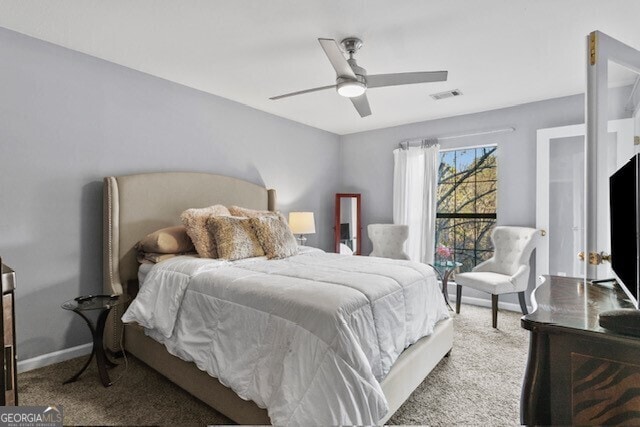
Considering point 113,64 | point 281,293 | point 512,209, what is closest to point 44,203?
point 113,64

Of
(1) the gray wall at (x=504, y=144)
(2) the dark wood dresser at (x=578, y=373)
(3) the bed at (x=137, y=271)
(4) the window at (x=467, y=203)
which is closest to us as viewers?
(2) the dark wood dresser at (x=578, y=373)

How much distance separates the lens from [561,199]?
3.74 metres

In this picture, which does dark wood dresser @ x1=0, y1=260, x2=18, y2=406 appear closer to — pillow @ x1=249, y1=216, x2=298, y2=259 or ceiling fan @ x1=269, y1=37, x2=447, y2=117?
pillow @ x1=249, y1=216, x2=298, y2=259

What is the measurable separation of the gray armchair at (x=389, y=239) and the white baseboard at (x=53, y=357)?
340 cm

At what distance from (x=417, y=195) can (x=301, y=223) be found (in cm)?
175

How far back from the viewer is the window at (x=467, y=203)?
4539mm

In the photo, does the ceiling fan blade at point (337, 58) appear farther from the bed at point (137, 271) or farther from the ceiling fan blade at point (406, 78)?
the bed at point (137, 271)

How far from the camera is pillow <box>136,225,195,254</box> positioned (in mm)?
2715

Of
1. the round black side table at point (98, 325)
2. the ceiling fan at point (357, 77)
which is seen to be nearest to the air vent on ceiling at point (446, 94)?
the ceiling fan at point (357, 77)

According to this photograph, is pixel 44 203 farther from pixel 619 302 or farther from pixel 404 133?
pixel 404 133

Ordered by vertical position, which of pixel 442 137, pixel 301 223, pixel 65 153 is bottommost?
pixel 301 223

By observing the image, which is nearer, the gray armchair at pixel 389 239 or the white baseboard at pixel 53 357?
the white baseboard at pixel 53 357

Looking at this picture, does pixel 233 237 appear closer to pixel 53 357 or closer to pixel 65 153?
pixel 65 153

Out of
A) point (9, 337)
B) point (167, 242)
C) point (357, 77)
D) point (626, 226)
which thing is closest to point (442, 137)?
point (357, 77)
